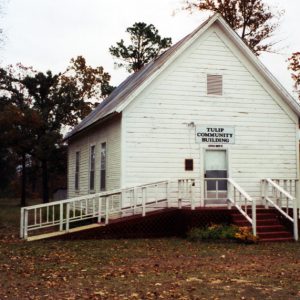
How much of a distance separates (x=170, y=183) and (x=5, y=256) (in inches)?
279

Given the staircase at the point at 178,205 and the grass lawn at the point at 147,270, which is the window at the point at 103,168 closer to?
the staircase at the point at 178,205

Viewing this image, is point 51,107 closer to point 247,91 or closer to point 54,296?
point 247,91

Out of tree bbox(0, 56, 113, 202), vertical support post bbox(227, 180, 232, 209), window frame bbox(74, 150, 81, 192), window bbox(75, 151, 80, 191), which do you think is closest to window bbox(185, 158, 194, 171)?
vertical support post bbox(227, 180, 232, 209)

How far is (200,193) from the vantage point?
61.2 feet

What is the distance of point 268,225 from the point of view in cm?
1688

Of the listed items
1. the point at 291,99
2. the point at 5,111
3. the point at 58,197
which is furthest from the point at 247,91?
the point at 58,197

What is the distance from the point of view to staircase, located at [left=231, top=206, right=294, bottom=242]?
16.1 m

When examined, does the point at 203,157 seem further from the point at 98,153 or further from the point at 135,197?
the point at 98,153

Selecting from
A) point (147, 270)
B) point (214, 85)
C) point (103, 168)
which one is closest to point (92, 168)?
point (103, 168)

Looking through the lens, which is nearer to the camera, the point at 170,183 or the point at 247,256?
the point at 247,256

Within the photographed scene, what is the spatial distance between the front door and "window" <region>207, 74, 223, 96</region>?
2.21m

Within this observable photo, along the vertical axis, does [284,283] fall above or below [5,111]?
below

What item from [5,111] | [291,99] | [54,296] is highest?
[5,111]

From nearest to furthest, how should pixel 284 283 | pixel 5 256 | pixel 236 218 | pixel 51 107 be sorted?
pixel 284 283
pixel 5 256
pixel 236 218
pixel 51 107
